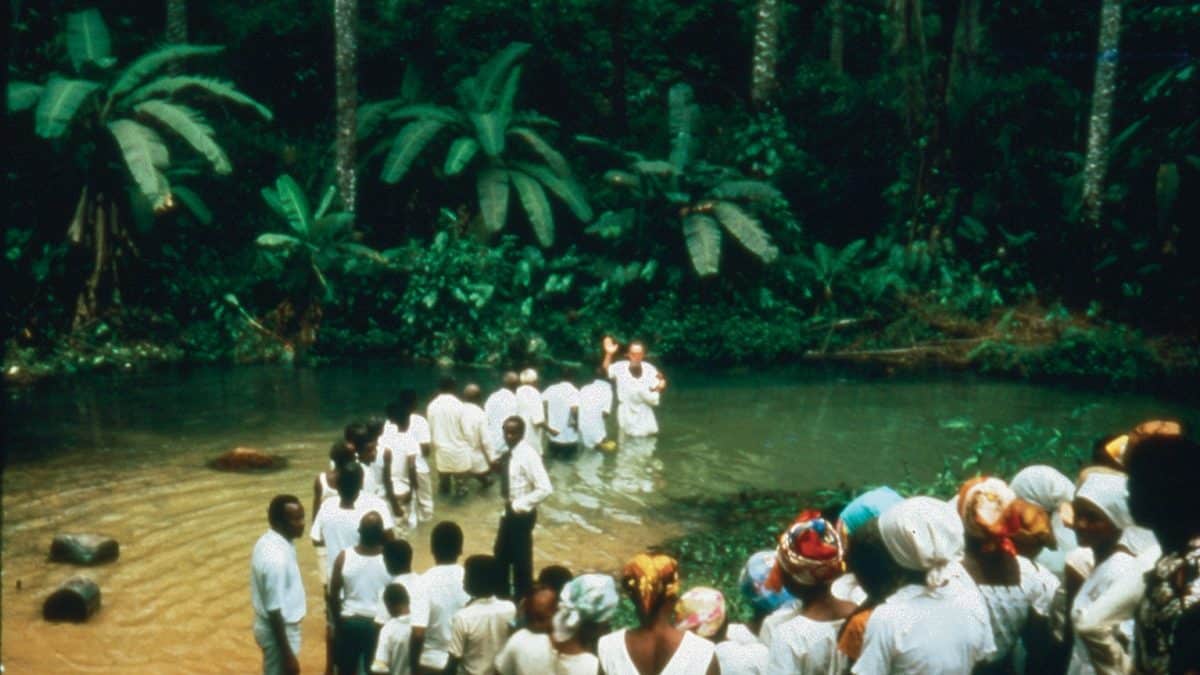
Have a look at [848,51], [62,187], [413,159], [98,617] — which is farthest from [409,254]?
[848,51]

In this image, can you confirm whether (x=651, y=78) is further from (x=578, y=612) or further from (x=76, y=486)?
(x=578, y=612)

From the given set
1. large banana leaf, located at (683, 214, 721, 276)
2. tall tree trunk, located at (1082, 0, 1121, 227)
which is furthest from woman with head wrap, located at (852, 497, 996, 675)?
tall tree trunk, located at (1082, 0, 1121, 227)

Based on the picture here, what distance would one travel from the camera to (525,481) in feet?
31.1

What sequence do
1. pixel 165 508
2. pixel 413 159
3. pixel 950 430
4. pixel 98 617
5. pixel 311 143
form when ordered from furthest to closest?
pixel 311 143 → pixel 413 159 → pixel 950 430 → pixel 165 508 → pixel 98 617

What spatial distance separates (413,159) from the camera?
24.4 m

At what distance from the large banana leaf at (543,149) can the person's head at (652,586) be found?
64.3ft

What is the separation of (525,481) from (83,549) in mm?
4072

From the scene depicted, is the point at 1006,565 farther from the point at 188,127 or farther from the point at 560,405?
the point at 188,127

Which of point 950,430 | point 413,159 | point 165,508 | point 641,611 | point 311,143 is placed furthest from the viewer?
point 311,143

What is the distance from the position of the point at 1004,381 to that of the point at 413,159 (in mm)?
10854

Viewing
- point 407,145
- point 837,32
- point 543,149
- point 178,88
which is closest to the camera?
point 178,88

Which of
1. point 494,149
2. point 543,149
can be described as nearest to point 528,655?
point 494,149

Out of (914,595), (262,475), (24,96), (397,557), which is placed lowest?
(262,475)

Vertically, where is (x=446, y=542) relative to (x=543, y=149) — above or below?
below
